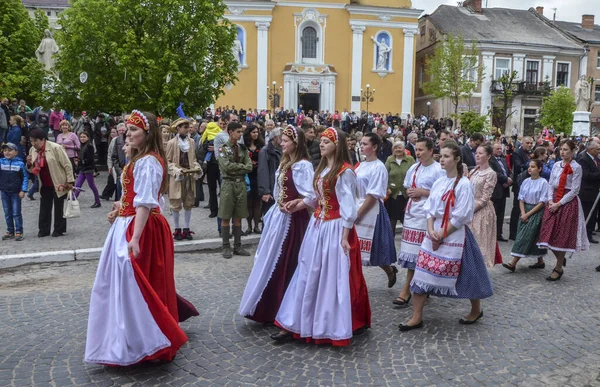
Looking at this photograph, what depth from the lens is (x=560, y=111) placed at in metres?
41.6

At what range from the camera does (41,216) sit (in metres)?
9.77

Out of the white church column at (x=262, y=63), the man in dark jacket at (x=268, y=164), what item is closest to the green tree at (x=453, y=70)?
the white church column at (x=262, y=63)

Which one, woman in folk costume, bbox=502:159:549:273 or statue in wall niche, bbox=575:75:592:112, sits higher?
statue in wall niche, bbox=575:75:592:112

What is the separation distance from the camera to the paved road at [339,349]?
447cm

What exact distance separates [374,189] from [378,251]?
1.17 metres

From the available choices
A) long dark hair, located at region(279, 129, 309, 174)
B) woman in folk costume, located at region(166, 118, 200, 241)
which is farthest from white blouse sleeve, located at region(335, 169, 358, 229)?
woman in folk costume, located at region(166, 118, 200, 241)

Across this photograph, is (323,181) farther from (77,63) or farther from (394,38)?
(394,38)

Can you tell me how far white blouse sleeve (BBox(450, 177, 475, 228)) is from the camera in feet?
17.2

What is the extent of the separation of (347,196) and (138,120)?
1.89 m

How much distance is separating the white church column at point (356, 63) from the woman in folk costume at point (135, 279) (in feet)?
133

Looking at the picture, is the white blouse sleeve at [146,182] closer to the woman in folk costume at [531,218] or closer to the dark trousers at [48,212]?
the woman in folk costume at [531,218]

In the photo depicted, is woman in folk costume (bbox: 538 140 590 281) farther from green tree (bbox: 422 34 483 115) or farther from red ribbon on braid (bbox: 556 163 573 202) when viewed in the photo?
green tree (bbox: 422 34 483 115)

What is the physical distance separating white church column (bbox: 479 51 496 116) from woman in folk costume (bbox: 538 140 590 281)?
41.9 m

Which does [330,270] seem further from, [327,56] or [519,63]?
[519,63]
